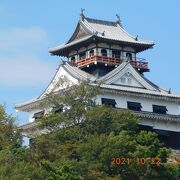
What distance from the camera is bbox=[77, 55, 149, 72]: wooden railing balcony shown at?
5628cm

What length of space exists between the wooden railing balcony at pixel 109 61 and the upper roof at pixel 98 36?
1.17m

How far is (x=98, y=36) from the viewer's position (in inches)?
2226

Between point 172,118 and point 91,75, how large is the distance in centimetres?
604

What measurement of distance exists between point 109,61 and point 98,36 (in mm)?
Answer: 1816

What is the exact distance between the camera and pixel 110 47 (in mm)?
57875

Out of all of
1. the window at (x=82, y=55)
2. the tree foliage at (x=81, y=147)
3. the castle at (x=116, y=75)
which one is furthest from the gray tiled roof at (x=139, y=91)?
the tree foliage at (x=81, y=147)

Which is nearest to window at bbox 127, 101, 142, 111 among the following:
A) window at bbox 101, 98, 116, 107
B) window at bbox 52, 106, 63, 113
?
window at bbox 101, 98, 116, 107

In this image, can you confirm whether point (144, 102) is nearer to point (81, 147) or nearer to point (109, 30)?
point (109, 30)

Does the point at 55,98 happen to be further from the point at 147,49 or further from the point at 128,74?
the point at 147,49

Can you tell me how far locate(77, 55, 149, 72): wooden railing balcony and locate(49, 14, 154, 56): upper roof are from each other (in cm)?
117

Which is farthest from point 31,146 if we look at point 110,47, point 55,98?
point 110,47

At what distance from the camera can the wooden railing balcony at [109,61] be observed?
5628 cm
